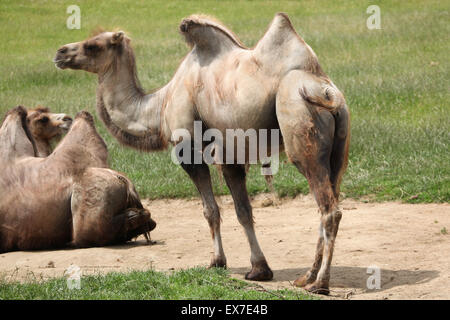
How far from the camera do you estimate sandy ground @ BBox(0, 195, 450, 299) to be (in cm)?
727

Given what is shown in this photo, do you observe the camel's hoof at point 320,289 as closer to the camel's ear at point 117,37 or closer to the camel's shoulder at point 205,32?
the camel's shoulder at point 205,32

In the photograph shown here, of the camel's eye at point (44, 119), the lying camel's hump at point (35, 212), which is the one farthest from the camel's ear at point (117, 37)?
the camel's eye at point (44, 119)

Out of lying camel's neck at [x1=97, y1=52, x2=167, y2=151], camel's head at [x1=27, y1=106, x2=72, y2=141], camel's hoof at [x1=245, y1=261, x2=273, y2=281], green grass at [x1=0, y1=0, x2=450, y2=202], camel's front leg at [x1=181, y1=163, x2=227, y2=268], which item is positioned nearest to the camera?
camel's hoof at [x1=245, y1=261, x2=273, y2=281]

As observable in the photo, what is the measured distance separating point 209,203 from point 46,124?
305 cm

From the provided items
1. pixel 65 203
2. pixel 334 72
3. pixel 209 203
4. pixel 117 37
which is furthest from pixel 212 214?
pixel 334 72

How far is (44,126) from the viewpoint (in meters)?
9.92

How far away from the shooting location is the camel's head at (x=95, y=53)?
338 inches

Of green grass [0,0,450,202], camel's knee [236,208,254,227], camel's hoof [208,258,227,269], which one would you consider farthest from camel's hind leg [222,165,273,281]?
green grass [0,0,450,202]

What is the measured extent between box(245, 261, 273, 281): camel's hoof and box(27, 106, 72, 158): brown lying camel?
3.54 metres

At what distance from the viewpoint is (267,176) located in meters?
8.03
